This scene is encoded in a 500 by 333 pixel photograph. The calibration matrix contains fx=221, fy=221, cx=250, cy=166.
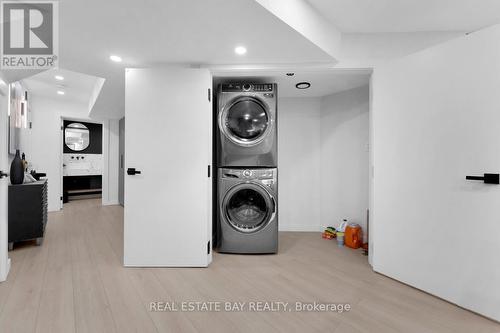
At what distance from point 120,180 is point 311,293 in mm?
5279

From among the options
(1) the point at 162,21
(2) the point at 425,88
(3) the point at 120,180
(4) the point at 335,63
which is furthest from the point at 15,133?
(2) the point at 425,88

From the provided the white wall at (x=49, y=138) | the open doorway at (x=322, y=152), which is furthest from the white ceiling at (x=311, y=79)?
the white wall at (x=49, y=138)

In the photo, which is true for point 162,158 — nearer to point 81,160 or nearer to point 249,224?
point 249,224

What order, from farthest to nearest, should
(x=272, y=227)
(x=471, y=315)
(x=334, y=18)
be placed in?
(x=272, y=227)
(x=334, y=18)
(x=471, y=315)

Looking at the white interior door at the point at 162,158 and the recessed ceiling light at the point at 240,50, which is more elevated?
the recessed ceiling light at the point at 240,50

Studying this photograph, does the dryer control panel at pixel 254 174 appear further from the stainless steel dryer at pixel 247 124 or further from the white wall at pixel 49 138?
the white wall at pixel 49 138

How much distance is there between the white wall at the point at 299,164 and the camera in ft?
10.6

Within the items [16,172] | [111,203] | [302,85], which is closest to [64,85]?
[16,172]

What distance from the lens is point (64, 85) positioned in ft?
12.8

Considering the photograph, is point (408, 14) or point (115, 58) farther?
point (115, 58)

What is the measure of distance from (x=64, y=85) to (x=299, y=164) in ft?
14.1

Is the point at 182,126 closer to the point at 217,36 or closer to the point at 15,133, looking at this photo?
the point at 217,36

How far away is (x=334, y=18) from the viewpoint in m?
1.90

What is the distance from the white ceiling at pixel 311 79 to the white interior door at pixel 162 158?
494mm
